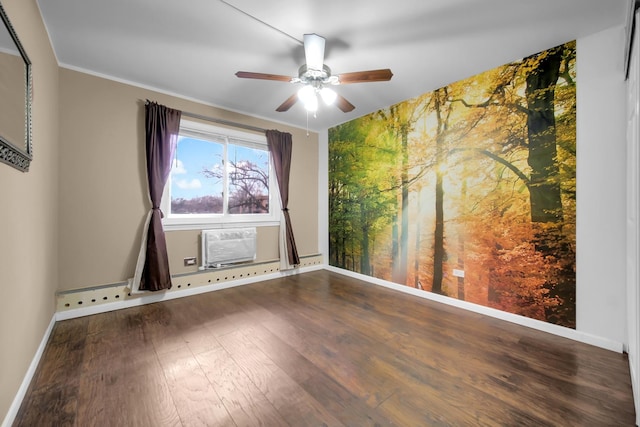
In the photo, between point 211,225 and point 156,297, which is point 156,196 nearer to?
point 211,225

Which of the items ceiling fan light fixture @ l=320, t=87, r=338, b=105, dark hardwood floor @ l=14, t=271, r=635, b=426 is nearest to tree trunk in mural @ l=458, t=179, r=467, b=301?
dark hardwood floor @ l=14, t=271, r=635, b=426

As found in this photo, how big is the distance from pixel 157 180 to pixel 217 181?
2.54 ft

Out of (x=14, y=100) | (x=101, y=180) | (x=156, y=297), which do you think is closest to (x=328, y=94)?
(x=14, y=100)

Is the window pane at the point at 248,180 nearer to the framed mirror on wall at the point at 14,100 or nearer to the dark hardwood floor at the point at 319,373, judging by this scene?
the dark hardwood floor at the point at 319,373

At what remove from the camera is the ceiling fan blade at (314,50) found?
6.24ft

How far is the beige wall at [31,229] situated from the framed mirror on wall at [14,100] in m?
0.09

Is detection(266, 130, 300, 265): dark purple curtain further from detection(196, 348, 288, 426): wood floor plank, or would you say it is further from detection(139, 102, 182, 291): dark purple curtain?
detection(196, 348, 288, 426): wood floor plank

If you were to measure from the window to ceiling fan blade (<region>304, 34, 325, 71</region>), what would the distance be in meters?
1.94

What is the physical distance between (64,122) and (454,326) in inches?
170

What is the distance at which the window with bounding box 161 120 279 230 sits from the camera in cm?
316

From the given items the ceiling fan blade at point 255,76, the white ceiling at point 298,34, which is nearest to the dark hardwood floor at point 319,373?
the ceiling fan blade at point 255,76

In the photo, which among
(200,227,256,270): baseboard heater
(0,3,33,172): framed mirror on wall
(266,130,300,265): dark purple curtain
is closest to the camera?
(0,3,33,172): framed mirror on wall

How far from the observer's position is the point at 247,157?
3.76 m

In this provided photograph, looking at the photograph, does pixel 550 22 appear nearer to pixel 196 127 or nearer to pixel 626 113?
pixel 626 113
